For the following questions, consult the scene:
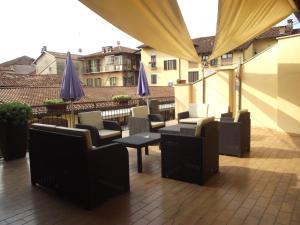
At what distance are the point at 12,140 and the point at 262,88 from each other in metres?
6.59

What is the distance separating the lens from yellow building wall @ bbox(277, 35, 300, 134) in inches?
243

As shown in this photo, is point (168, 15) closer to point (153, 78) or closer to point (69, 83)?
point (69, 83)

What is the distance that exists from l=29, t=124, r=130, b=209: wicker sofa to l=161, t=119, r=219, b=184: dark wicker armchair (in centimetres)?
75

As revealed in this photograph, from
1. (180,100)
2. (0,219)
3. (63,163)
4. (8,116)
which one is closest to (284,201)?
(63,163)

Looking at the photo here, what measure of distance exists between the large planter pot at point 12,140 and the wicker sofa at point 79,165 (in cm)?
183

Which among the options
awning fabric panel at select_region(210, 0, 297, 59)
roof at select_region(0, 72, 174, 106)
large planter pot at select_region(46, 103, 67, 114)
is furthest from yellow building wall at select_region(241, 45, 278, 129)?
roof at select_region(0, 72, 174, 106)

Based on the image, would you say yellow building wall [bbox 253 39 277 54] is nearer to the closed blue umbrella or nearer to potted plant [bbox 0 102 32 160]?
the closed blue umbrella

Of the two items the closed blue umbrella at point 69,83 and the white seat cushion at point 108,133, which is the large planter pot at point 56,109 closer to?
the closed blue umbrella at point 69,83

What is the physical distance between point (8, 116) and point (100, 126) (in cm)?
178

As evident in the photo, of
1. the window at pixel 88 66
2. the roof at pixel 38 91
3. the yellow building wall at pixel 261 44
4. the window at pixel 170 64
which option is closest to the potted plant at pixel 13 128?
the roof at pixel 38 91

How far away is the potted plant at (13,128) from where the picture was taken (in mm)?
4762

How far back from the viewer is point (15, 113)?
4.82 meters

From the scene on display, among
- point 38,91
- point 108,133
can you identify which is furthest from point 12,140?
point 38,91

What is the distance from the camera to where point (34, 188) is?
343 cm
